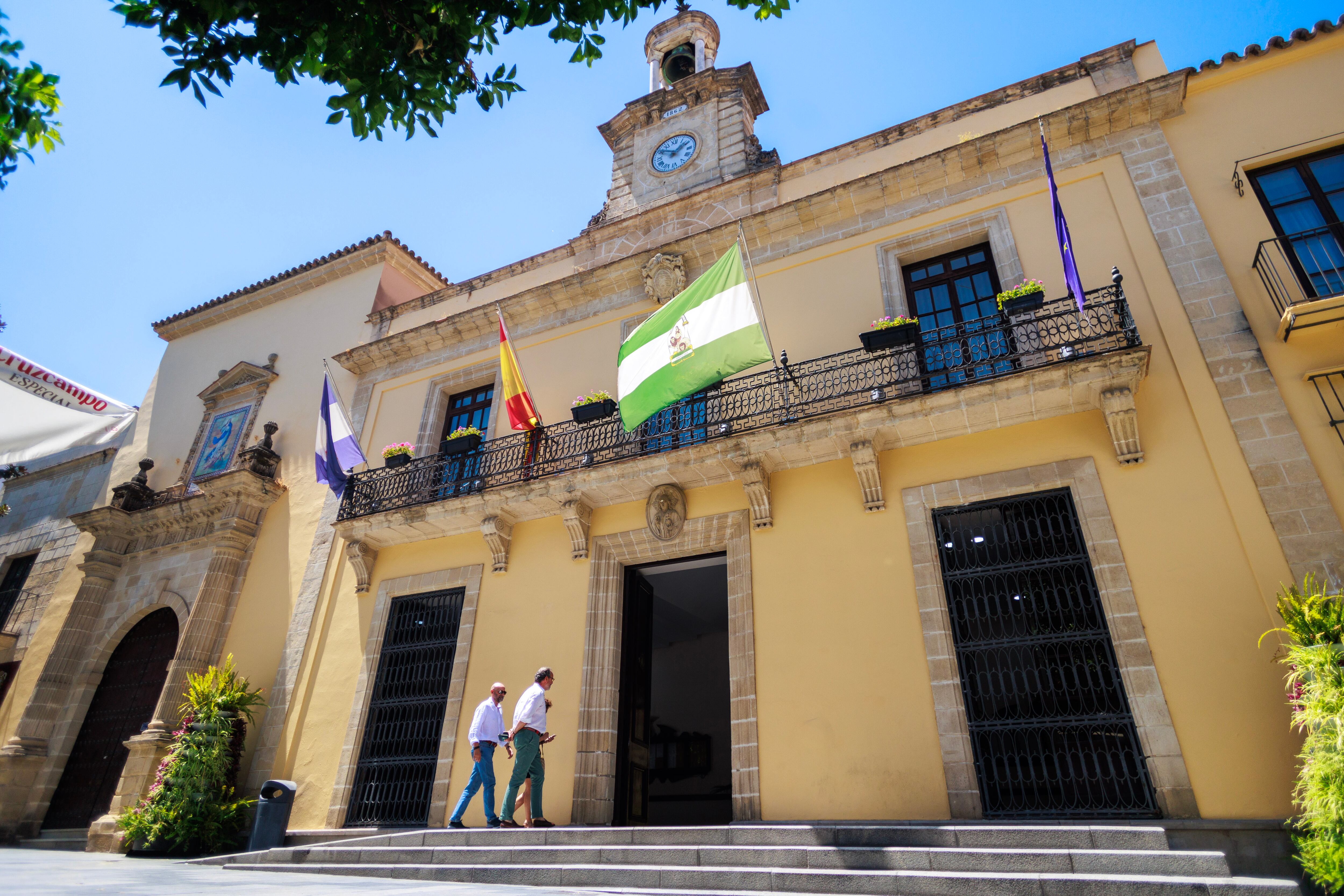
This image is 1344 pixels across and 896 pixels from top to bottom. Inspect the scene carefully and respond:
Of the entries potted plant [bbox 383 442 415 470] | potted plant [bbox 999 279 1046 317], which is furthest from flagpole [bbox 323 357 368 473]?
potted plant [bbox 999 279 1046 317]

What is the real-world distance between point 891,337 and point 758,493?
2362mm

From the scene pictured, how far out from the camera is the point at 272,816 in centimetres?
914

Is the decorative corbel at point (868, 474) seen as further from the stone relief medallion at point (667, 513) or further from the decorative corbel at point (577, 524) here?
the decorative corbel at point (577, 524)

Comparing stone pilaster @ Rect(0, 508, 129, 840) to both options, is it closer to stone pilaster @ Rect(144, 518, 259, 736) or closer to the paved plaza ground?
stone pilaster @ Rect(144, 518, 259, 736)

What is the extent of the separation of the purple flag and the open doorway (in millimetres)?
5501

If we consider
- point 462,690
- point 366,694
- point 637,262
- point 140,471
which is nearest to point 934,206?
point 637,262

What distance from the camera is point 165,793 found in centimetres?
947

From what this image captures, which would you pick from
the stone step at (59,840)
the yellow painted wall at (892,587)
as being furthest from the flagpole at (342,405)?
the stone step at (59,840)

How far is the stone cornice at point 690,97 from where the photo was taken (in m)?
13.0

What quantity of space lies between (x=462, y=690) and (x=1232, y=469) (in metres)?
9.07

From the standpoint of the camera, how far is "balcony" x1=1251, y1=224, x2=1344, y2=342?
7438 mm

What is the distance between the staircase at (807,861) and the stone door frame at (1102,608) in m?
0.78

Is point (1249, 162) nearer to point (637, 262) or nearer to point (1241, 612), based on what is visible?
point (1241, 612)

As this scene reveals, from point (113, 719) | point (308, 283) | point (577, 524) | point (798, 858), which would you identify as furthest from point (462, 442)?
point (113, 719)
